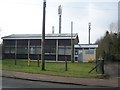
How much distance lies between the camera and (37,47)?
2495 inches

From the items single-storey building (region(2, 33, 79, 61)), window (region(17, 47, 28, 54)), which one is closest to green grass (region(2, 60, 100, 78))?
single-storey building (region(2, 33, 79, 61))

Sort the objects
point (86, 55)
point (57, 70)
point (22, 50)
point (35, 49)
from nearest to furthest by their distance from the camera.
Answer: point (57, 70)
point (86, 55)
point (35, 49)
point (22, 50)

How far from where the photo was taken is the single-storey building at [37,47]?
62875 millimetres

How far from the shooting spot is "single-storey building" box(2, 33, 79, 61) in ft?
206

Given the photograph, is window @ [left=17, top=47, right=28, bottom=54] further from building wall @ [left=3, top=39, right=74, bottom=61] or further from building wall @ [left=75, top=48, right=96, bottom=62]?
building wall @ [left=75, top=48, right=96, bottom=62]

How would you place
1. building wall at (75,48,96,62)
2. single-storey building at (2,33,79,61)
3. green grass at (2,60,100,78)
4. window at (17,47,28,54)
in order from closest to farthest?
1. green grass at (2,60,100,78)
2. building wall at (75,48,96,62)
3. single-storey building at (2,33,79,61)
4. window at (17,47,28,54)

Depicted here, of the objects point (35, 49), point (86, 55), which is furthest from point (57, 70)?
point (35, 49)

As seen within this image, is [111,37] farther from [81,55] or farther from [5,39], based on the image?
[5,39]

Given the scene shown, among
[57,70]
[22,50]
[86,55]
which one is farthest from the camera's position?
[22,50]

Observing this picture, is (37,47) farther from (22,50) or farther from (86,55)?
(86,55)

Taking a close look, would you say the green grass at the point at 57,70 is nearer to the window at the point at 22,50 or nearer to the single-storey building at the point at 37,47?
the single-storey building at the point at 37,47

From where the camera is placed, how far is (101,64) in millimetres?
24609

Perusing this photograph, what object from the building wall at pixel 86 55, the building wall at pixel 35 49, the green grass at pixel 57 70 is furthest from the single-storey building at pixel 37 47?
the green grass at pixel 57 70

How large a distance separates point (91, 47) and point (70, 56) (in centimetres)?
592
